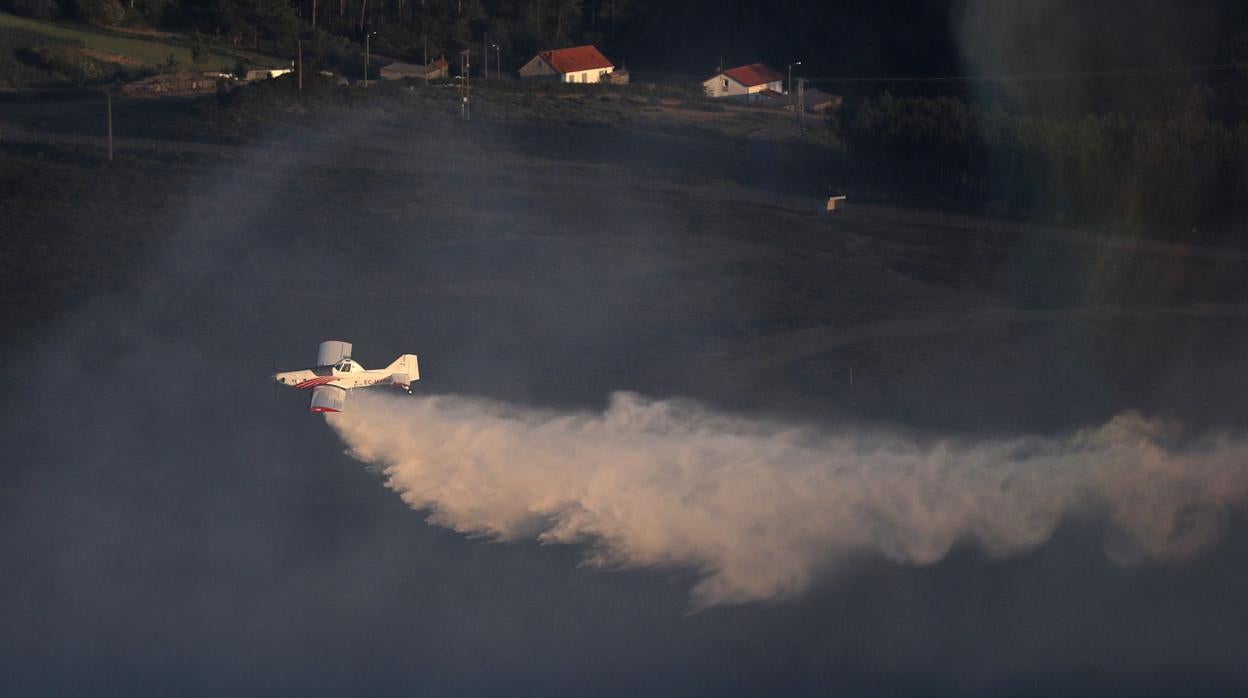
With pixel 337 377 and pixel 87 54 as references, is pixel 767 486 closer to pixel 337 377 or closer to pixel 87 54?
pixel 337 377

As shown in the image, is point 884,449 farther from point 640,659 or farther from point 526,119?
point 526,119

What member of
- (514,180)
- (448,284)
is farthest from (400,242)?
(514,180)

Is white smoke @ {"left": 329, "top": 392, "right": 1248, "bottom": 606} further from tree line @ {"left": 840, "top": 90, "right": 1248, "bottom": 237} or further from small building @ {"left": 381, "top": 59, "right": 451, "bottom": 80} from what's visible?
small building @ {"left": 381, "top": 59, "right": 451, "bottom": 80}

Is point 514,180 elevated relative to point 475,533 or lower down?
elevated

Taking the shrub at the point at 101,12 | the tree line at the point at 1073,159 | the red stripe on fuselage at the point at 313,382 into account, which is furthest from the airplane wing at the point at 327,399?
the shrub at the point at 101,12

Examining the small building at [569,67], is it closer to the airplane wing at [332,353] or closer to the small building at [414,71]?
the small building at [414,71]

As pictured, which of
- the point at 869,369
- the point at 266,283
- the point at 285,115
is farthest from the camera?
the point at 285,115
